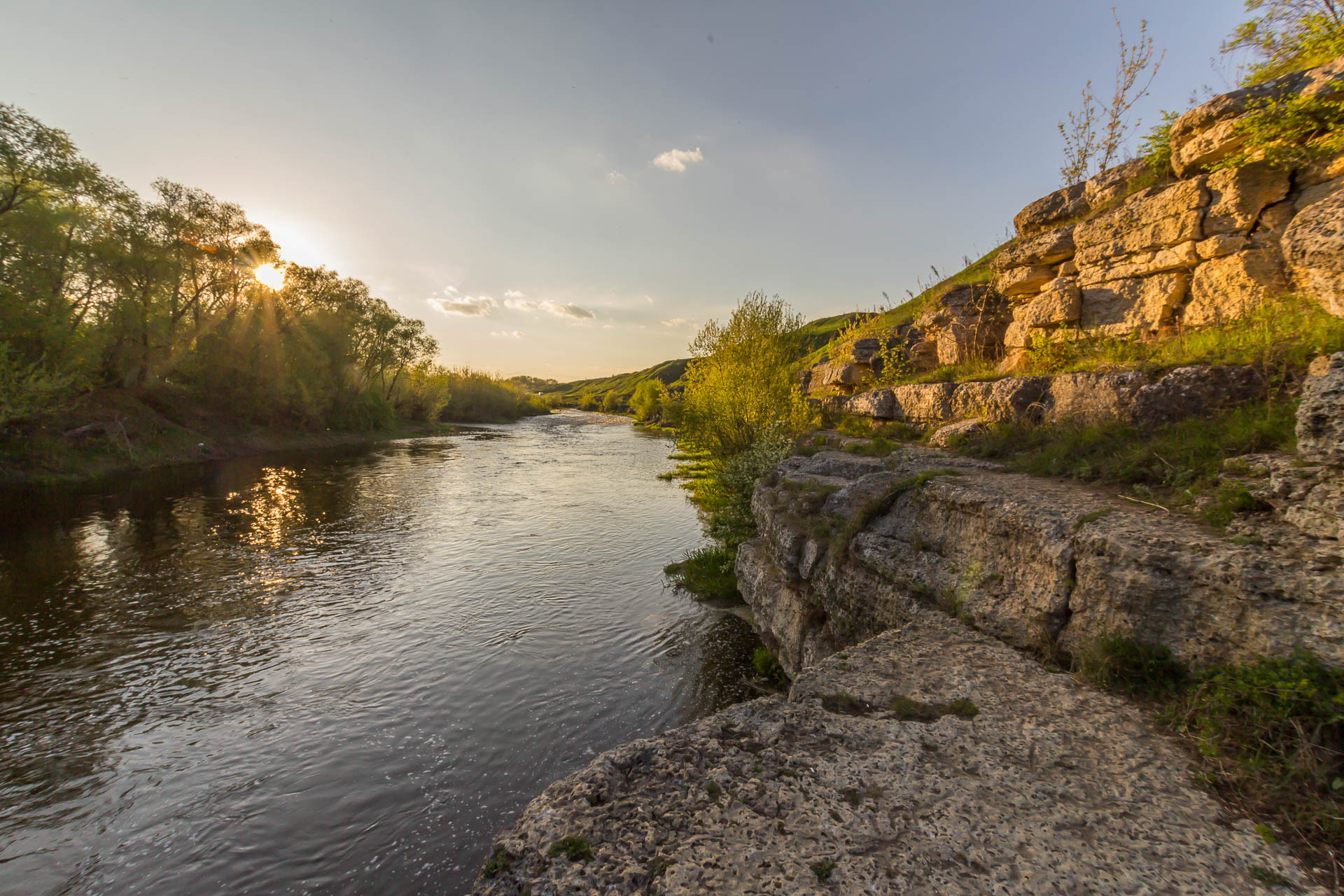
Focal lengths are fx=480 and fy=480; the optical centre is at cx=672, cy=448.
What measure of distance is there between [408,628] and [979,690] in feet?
37.1

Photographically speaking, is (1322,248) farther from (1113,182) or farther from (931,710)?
(931,710)

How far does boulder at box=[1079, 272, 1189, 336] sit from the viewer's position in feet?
29.2

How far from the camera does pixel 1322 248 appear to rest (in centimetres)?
580

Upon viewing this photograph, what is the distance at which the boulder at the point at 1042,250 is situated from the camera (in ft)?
37.3

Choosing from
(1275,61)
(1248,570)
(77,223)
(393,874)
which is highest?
(77,223)

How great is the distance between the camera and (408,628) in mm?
11102

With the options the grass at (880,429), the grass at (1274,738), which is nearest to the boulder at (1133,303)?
the grass at (880,429)

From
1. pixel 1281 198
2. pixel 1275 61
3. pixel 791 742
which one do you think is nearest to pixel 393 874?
pixel 791 742

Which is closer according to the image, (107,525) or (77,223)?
(107,525)

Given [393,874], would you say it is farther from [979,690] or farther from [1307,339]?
[1307,339]

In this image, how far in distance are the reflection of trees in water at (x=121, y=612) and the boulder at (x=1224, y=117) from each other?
63.7ft

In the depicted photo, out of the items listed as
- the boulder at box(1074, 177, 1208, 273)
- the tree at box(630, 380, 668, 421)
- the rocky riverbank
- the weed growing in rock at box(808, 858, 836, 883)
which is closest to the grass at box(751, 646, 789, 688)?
the rocky riverbank

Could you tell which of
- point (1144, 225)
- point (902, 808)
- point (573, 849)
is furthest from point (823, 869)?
point (1144, 225)

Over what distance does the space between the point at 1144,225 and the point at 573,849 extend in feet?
44.6
